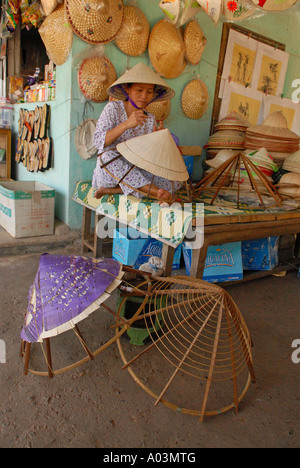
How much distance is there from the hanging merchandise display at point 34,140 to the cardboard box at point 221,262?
1.95 meters

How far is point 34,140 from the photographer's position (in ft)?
12.6

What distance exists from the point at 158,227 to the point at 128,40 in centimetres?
204

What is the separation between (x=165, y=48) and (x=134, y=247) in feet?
6.89

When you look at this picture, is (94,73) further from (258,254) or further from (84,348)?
(84,348)

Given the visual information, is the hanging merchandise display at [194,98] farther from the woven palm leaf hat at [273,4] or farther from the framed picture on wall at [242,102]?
the woven palm leaf hat at [273,4]

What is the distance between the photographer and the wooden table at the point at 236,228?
6.99 ft

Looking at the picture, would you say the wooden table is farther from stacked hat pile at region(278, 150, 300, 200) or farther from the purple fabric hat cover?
the purple fabric hat cover

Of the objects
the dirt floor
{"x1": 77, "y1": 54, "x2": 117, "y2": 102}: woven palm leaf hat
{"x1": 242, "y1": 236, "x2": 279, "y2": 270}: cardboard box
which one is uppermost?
{"x1": 77, "y1": 54, "x2": 117, "y2": 102}: woven palm leaf hat

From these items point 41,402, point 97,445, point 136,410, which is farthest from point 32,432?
point 136,410

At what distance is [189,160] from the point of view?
12.0ft

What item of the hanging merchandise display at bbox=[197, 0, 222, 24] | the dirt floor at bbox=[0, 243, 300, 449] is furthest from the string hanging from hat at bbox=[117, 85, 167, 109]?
the dirt floor at bbox=[0, 243, 300, 449]

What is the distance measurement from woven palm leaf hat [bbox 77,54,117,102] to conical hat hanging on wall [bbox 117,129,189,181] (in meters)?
1.39

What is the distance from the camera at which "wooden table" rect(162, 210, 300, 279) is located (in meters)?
2.13

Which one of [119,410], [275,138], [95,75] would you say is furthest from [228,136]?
[119,410]
